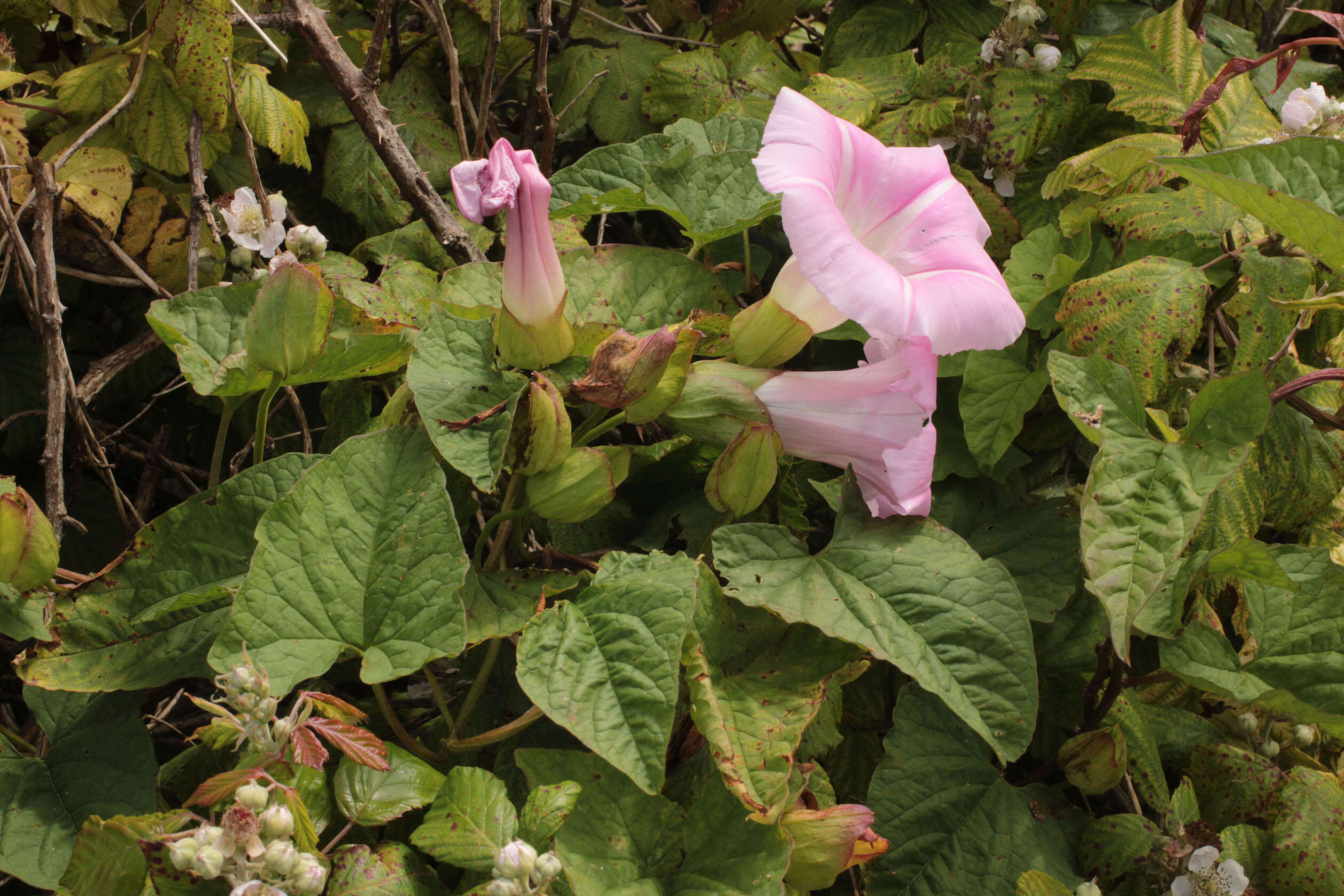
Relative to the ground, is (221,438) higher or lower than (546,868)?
higher

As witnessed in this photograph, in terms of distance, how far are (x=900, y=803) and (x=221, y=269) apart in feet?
3.26

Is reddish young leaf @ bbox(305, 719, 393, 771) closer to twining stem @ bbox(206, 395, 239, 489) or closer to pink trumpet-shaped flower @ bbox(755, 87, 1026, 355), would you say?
twining stem @ bbox(206, 395, 239, 489)

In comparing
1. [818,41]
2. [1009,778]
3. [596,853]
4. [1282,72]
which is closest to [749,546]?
[596,853]

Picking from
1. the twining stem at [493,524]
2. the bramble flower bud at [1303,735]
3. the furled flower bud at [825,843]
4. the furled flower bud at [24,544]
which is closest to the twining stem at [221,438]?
the furled flower bud at [24,544]

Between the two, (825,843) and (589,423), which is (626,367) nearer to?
(589,423)

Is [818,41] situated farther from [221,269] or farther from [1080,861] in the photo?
[1080,861]

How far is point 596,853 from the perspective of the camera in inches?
31.0

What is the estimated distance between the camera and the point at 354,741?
0.75 meters

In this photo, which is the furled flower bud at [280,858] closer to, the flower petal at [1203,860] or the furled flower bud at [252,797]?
the furled flower bud at [252,797]

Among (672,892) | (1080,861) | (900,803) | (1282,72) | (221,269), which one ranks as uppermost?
(1282,72)

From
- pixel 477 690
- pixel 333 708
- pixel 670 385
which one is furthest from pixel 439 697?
pixel 670 385

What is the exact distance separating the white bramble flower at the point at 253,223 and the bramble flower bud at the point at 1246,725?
1.23 metres

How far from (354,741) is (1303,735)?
3.40 ft

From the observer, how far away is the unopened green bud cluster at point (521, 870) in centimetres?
66
